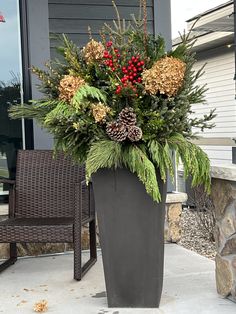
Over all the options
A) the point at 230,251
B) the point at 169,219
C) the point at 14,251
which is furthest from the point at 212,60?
the point at 230,251

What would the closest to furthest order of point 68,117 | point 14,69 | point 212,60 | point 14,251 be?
point 68,117
point 14,251
point 14,69
point 212,60

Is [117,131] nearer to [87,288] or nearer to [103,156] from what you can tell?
[103,156]

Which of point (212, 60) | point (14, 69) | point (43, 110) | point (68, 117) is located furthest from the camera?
point (212, 60)

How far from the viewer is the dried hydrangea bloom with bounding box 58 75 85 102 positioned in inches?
111

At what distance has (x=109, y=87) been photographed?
2859 mm

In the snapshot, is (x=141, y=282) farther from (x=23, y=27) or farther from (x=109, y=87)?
(x=23, y=27)

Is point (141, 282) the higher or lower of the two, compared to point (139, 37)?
lower

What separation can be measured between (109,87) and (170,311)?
4.20ft

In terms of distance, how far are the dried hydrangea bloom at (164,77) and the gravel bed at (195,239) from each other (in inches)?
105

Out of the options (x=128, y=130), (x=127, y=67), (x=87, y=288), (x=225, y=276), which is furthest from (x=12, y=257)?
(x=127, y=67)

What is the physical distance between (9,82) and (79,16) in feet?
2.85

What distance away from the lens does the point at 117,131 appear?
2781 mm

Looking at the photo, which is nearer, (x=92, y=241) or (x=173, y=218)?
(x=92, y=241)

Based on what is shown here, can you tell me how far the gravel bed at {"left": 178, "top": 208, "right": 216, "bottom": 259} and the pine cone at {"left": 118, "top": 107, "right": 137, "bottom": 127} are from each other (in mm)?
2665
